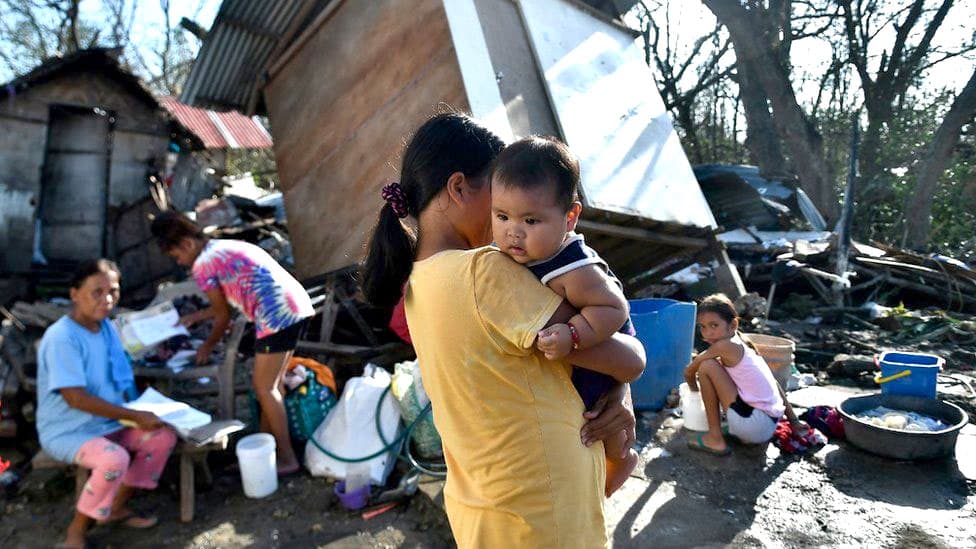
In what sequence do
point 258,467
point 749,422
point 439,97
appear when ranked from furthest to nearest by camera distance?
point 439,97, point 258,467, point 749,422

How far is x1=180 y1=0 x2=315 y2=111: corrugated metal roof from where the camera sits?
686cm

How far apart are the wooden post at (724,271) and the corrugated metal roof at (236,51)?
5472 mm

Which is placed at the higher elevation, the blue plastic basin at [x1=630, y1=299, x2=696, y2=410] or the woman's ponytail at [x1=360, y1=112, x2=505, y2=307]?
the woman's ponytail at [x1=360, y1=112, x2=505, y2=307]

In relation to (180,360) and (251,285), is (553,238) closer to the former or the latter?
(251,285)

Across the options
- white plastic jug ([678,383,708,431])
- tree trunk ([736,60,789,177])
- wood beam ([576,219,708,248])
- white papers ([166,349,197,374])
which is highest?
tree trunk ([736,60,789,177])

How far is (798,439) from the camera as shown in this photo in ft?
14.1

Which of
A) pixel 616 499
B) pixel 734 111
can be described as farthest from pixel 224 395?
pixel 734 111

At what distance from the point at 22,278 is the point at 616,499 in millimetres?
10239

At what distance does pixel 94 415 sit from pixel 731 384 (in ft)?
13.6

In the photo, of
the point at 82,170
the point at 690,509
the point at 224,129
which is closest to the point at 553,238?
the point at 690,509

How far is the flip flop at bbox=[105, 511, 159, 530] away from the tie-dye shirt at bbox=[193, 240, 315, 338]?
4.58 feet

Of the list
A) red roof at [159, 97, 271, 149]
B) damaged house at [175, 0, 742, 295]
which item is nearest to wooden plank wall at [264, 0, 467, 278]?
damaged house at [175, 0, 742, 295]

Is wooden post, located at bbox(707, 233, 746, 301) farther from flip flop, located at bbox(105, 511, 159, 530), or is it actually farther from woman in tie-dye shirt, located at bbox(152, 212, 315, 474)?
flip flop, located at bbox(105, 511, 159, 530)

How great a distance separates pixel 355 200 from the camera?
20.9ft
